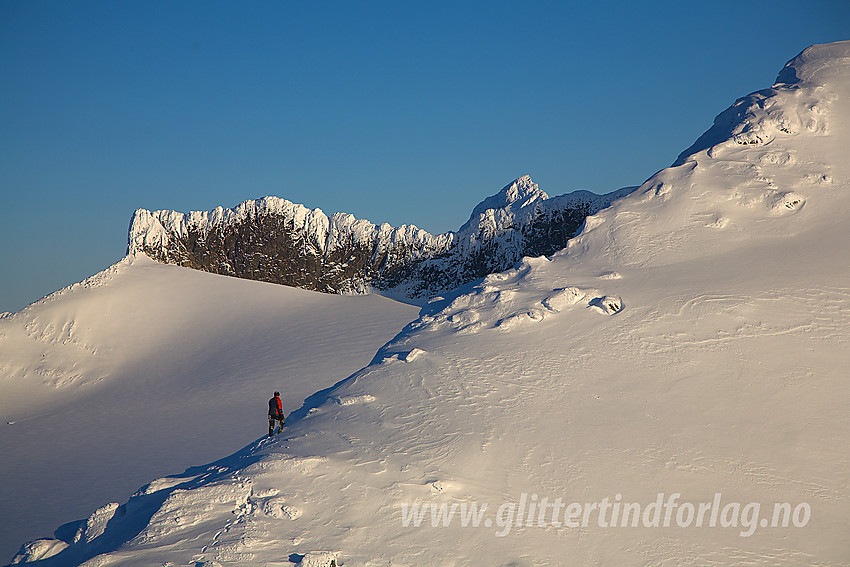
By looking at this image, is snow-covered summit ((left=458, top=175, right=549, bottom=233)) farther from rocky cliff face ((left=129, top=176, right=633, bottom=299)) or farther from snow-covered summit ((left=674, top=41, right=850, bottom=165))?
snow-covered summit ((left=674, top=41, right=850, bottom=165))

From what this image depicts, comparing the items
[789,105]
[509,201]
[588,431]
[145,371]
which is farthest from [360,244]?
[588,431]

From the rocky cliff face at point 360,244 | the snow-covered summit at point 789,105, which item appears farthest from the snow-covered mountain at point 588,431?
the rocky cliff face at point 360,244

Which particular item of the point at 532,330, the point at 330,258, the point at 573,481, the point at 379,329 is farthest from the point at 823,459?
the point at 330,258

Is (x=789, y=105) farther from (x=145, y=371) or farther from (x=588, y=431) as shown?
(x=145, y=371)

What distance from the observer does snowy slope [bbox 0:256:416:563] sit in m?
13.2

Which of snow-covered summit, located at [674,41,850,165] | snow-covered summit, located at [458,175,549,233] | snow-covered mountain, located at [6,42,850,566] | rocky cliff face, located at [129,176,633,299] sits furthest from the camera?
snow-covered summit, located at [458,175,549,233]

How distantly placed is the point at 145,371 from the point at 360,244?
31.1m

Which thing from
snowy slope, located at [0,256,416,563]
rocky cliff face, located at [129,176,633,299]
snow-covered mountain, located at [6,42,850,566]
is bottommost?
snow-covered mountain, located at [6,42,850,566]

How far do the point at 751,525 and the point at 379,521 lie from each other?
4.34m

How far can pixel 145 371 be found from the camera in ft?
75.9

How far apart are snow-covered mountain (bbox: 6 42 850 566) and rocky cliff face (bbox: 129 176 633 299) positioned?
34.5m

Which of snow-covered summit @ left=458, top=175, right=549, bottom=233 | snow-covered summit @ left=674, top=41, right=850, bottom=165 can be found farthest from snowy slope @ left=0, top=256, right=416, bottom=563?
snow-covered summit @ left=458, top=175, right=549, bottom=233

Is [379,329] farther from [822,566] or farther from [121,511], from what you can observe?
[822,566]

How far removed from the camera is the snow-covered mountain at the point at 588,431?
6859mm
